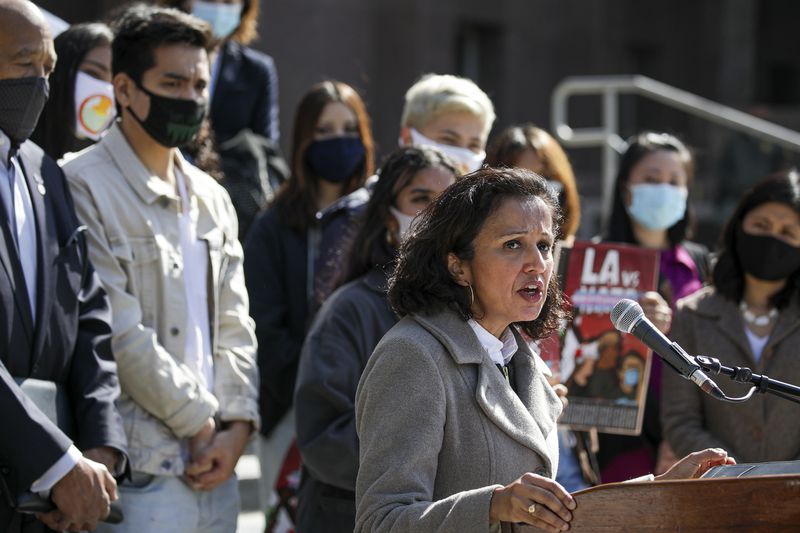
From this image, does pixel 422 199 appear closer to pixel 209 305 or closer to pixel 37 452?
pixel 209 305

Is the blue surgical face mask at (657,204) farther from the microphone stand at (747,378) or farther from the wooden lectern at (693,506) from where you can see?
the wooden lectern at (693,506)

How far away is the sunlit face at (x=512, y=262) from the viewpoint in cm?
360

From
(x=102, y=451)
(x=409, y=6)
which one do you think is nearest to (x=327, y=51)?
(x=409, y=6)

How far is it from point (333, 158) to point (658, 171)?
1.61m

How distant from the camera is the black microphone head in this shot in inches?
133

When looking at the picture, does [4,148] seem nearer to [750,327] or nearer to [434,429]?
[434,429]

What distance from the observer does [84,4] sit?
11.8 m

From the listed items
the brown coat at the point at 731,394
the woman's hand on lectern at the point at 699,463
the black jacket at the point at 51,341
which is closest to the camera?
the woman's hand on lectern at the point at 699,463

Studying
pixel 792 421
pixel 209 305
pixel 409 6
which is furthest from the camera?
pixel 409 6

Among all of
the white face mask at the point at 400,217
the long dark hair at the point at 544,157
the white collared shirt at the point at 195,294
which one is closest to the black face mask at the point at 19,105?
the white collared shirt at the point at 195,294

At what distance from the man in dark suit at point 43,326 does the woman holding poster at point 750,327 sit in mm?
2550

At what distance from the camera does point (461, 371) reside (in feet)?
11.7

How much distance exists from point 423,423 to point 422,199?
1737mm

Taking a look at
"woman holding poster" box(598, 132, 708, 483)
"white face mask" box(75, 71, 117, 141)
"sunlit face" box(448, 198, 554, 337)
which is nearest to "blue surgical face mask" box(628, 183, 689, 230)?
"woman holding poster" box(598, 132, 708, 483)
